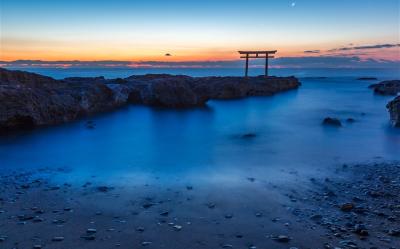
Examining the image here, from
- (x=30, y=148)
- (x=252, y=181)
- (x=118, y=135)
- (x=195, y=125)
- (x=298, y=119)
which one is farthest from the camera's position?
(x=298, y=119)

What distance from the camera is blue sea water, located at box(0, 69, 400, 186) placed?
859 centimetres

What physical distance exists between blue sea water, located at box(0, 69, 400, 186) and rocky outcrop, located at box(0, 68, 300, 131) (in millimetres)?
809

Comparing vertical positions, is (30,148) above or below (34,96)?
below

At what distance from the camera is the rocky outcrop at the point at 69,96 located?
12.8 meters

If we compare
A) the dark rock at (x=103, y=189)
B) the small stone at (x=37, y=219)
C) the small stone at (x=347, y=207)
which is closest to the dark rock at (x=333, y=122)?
the small stone at (x=347, y=207)

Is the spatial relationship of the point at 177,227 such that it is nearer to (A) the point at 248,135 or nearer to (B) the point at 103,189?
(B) the point at 103,189

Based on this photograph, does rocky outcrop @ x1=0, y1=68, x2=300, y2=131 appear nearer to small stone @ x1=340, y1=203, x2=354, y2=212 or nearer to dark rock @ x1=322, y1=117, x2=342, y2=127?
dark rock @ x1=322, y1=117, x2=342, y2=127

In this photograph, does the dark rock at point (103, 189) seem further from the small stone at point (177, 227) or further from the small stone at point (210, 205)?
the small stone at point (177, 227)

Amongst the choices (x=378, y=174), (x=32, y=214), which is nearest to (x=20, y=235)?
(x=32, y=214)

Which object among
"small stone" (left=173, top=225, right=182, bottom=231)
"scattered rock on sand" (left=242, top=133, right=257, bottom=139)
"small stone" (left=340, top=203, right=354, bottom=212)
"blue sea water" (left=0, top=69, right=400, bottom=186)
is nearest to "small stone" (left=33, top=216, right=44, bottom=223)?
"small stone" (left=173, top=225, right=182, bottom=231)

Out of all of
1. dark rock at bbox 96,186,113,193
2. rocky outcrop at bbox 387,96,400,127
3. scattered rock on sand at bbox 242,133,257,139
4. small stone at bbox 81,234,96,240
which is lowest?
scattered rock on sand at bbox 242,133,257,139

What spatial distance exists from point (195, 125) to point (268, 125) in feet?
11.6

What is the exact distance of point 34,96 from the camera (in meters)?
13.8

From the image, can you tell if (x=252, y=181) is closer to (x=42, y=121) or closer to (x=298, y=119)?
(x=42, y=121)
